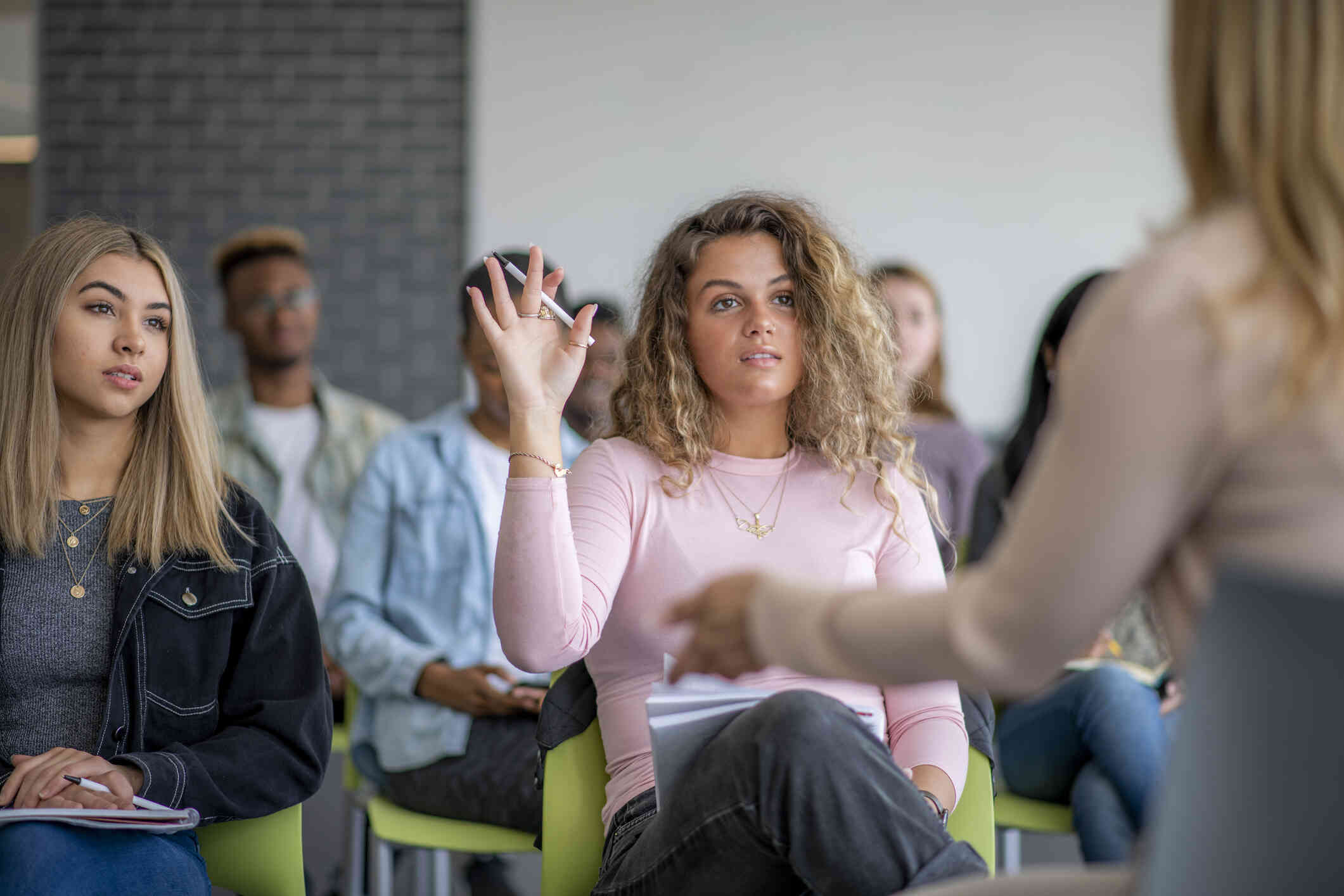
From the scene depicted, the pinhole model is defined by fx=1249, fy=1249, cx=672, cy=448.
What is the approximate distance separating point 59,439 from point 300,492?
1.68m

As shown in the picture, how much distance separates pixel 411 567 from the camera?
2633 mm

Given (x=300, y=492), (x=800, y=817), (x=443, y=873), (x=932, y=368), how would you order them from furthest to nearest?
(x=932, y=368) < (x=300, y=492) < (x=443, y=873) < (x=800, y=817)

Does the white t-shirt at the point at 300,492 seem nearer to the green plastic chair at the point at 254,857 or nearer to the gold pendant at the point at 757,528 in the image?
the green plastic chair at the point at 254,857

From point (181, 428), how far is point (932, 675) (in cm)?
122

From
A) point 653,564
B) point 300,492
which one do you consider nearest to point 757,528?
point 653,564

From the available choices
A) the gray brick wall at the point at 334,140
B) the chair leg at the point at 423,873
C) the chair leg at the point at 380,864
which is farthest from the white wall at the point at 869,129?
the chair leg at the point at 380,864

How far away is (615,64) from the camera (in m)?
4.69

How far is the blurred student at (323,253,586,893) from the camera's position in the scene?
2.26 meters

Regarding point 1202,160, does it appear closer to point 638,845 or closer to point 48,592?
point 638,845

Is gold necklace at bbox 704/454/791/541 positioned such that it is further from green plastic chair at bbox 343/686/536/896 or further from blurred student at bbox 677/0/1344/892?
blurred student at bbox 677/0/1344/892

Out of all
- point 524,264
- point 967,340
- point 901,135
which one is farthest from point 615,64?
point 524,264

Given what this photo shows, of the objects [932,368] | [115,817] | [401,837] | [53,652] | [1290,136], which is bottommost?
[401,837]

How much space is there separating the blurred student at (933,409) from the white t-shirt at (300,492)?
5.26 ft

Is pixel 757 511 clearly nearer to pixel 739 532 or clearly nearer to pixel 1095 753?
pixel 739 532
